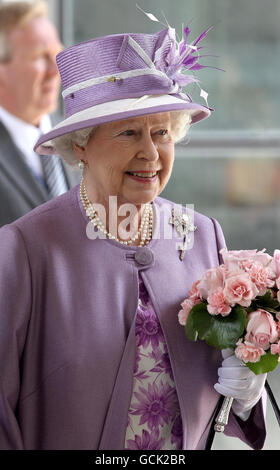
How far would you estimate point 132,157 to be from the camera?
6.13ft

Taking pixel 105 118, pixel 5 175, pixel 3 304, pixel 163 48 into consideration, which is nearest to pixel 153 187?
pixel 105 118

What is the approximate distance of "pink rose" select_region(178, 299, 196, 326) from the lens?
1871 millimetres

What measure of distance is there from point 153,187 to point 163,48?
13.7 inches

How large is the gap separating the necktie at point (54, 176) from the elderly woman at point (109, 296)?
3.18 feet

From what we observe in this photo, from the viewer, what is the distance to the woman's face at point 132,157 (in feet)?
6.11

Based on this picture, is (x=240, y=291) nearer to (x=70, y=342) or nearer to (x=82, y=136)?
(x=70, y=342)

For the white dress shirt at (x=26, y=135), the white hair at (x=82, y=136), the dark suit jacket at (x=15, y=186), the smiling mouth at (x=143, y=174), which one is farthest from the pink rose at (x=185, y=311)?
the white dress shirt at (x=26, y=135)

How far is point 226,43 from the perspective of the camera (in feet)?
16.2

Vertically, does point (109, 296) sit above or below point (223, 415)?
above

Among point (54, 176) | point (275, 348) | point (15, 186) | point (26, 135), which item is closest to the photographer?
point (275, 348)

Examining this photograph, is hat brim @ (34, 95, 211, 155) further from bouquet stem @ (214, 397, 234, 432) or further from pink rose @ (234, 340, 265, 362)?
bouquet stem @ (214, 397, 234, 432)

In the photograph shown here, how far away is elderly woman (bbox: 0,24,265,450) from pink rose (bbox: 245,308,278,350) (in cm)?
Answer: 9

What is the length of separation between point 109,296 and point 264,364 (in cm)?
41

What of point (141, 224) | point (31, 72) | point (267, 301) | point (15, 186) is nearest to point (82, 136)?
point (141, 224)
